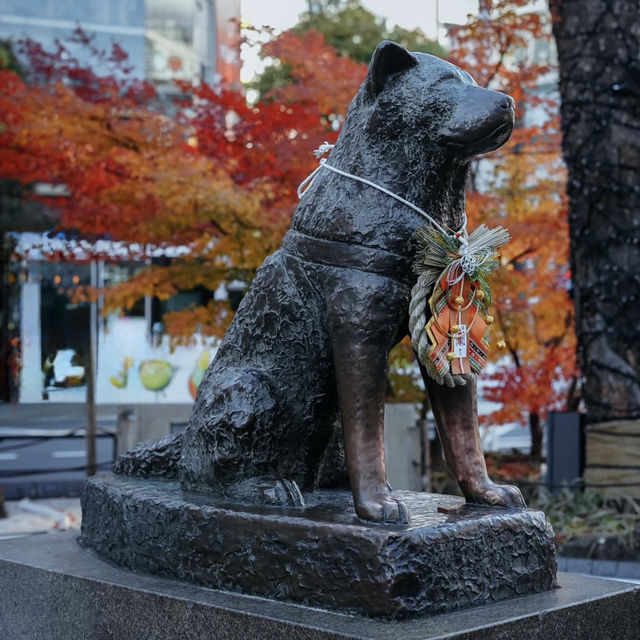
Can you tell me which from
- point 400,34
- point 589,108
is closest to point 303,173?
point 589,108

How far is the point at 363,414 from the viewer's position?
2752 mm

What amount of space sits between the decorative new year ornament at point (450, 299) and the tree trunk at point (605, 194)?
15.5ft

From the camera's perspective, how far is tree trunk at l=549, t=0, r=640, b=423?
735 centimetres

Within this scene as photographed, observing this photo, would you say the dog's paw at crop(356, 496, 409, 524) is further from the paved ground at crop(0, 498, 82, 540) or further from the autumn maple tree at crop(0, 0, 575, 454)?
the paved ground at crop(0, 498, 82, 540)

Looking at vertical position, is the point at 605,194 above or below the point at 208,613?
above

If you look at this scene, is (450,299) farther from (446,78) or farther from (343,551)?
(343,551)

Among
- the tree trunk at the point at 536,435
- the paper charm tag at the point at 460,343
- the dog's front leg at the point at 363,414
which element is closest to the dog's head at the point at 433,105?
the paper charm tag at the point at 460,343

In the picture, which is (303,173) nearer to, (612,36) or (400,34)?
(612,36)

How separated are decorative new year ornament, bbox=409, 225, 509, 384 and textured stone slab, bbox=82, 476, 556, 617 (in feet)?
1.52

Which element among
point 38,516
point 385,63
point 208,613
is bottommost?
point 38,516

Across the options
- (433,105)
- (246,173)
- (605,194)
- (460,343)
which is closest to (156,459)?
(460,343)

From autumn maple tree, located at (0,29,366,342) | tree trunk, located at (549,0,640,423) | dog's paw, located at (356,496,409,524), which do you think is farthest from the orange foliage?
dog's paw, located at (356,496,409,524)

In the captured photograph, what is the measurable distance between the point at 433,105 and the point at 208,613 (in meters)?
1.62

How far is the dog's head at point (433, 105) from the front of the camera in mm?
2779
